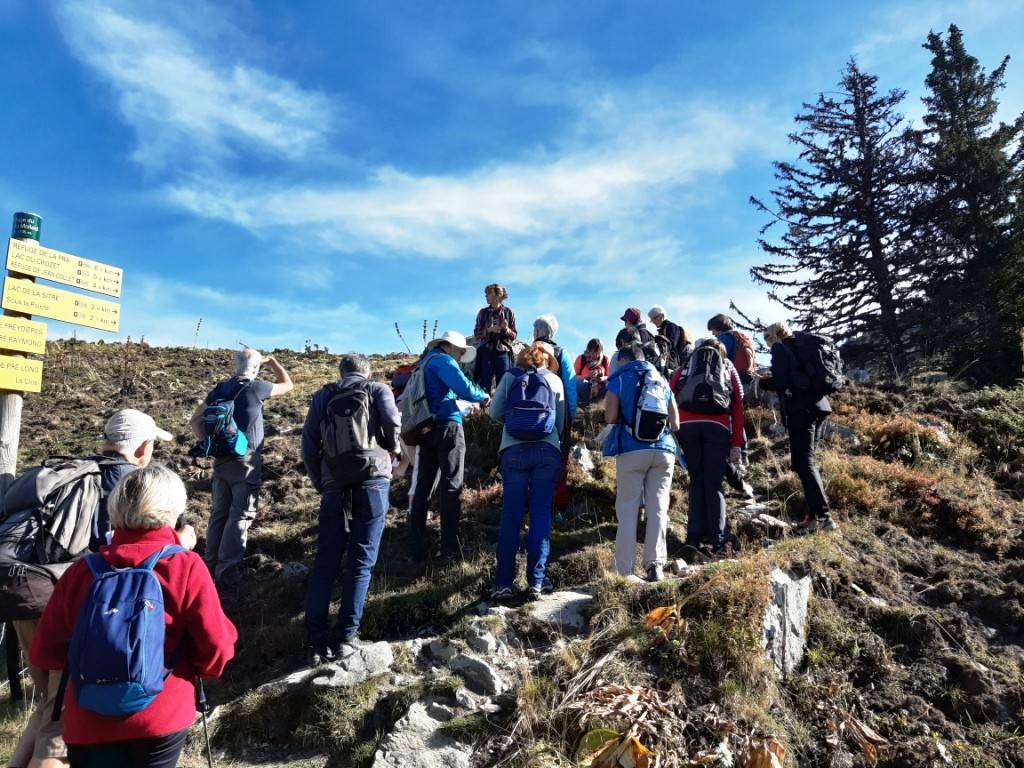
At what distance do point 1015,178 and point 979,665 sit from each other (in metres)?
16.9

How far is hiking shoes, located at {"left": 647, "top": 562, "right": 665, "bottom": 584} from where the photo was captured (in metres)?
5.66

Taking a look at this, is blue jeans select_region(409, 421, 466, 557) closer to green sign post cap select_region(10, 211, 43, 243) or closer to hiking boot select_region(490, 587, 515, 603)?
hiking boot select_region(490, 587, 515, 603)

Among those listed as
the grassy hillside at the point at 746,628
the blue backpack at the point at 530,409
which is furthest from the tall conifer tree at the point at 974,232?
the blue backpack at the point at 530,409

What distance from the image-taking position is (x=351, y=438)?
523 centimetres

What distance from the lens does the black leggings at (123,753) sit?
266cm

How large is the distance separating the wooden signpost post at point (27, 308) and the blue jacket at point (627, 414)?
4457mm

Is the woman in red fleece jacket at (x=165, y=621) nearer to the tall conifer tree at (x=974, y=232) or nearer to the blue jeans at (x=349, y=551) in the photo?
the blue jeans at (x=349, y=551)

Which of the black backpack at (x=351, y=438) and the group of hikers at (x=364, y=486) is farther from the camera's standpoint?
the black backpack at (x=351, y=438)

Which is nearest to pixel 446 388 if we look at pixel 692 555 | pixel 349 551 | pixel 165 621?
pixel 349 551

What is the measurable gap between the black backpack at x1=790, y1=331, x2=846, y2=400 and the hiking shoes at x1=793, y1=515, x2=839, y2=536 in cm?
119

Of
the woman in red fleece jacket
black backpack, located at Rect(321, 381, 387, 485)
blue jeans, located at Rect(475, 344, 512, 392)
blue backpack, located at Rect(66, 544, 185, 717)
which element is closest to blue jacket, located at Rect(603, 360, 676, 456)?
black backpack, located at Rect(321, 381, 387, 485)

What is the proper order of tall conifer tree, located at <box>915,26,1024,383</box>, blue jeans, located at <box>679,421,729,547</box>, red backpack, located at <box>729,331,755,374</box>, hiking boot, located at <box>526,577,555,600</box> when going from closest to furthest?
hiking boot, located at <box>526,577,555,600</box>
blue jeans, located at <box>679,421,729,547</box>
red backpack, located at <box>729,331,755,374</box>
tall conifer tree, located at <box>915,26,1024,383</box>

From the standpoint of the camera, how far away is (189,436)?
A: 36.1 ft

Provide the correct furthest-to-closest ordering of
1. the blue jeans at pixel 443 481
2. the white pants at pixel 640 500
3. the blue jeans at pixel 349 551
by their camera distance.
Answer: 1. the blue jeans at pixel 443 481
2. the white pants at pixel 640 500
3. the blue jeans at pixel 349 551
